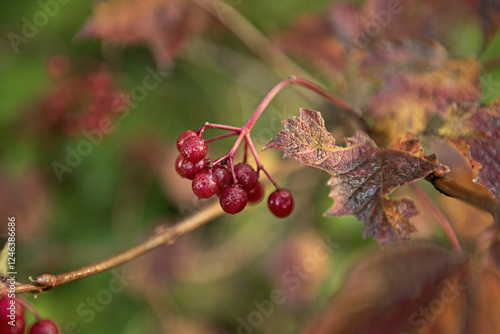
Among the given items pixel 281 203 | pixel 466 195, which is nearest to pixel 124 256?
pixel 281 203

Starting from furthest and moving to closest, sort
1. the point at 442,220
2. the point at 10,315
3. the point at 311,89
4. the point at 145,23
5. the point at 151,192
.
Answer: the point at 151,192 → the point at 145,23 → the point at 442,220 → the point at 311,89 → the point at 10,315

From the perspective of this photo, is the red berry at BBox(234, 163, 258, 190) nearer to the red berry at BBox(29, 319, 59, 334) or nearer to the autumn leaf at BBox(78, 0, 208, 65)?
the red berry at BBox(29, 319, 59, 334)

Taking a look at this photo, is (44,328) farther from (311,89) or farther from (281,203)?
(311,89)

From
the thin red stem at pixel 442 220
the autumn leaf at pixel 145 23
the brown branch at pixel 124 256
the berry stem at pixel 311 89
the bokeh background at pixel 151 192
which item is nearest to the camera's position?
the brown branch at pixel 124 256

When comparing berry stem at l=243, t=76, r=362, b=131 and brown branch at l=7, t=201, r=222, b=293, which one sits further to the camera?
berry stem at l=243, t=76, r=362, b=131

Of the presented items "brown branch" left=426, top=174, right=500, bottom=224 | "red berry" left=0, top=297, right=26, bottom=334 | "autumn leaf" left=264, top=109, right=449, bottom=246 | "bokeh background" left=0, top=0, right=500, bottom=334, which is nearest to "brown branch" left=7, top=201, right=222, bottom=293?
"red berry" left=0, top=297, right=26, bottom=334

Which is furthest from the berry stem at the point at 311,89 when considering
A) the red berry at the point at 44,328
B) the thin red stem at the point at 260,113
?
the red berry at the point at 44,328

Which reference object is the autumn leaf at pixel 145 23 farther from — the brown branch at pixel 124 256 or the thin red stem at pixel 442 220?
the thin red stem at pixel 442 220
